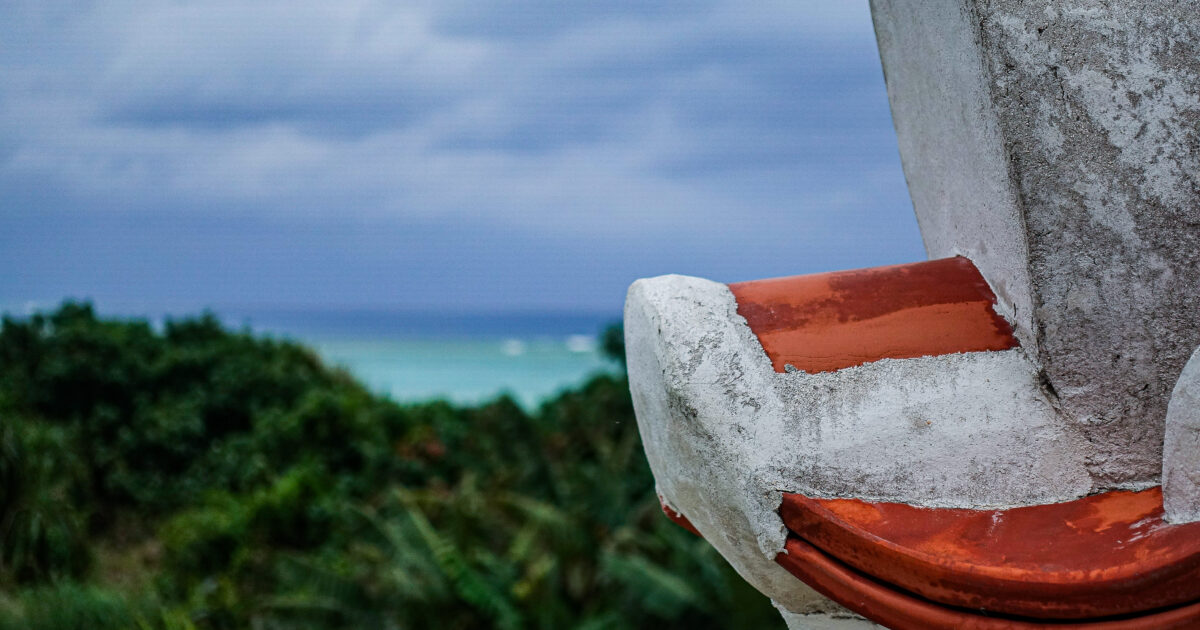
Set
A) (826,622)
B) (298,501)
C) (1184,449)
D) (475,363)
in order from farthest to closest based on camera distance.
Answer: (475,363) → (298,501) → (826,622) → (1184,449)

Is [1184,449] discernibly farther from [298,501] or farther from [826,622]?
[298,501]

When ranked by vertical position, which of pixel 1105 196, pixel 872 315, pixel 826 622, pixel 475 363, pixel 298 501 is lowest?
pixel 475 363

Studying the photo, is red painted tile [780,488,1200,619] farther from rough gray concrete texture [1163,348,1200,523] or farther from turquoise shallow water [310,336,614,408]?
turquoise shallow water [310,336,614,408]

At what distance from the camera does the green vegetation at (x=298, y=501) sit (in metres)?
6.59

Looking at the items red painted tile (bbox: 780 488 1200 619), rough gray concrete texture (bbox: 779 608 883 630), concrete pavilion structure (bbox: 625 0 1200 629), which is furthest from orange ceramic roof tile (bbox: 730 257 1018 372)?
rough gray concrete texture (bbox: 779 608 883 630)

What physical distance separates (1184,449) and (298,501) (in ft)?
34.0

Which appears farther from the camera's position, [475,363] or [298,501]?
[475,363]

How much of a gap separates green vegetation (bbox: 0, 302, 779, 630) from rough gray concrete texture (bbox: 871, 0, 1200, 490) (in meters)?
3.99

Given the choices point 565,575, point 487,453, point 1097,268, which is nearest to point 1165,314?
point 1097,268

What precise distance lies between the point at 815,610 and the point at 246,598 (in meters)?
8.08

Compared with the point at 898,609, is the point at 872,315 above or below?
above

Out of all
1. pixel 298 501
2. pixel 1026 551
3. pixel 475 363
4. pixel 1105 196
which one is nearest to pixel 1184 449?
pixel 1026 551

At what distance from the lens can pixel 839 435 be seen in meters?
1.27

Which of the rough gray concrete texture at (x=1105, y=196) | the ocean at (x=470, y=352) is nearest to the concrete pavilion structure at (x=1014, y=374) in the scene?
the rough gray concrete texture at (x=1105, y=196)
